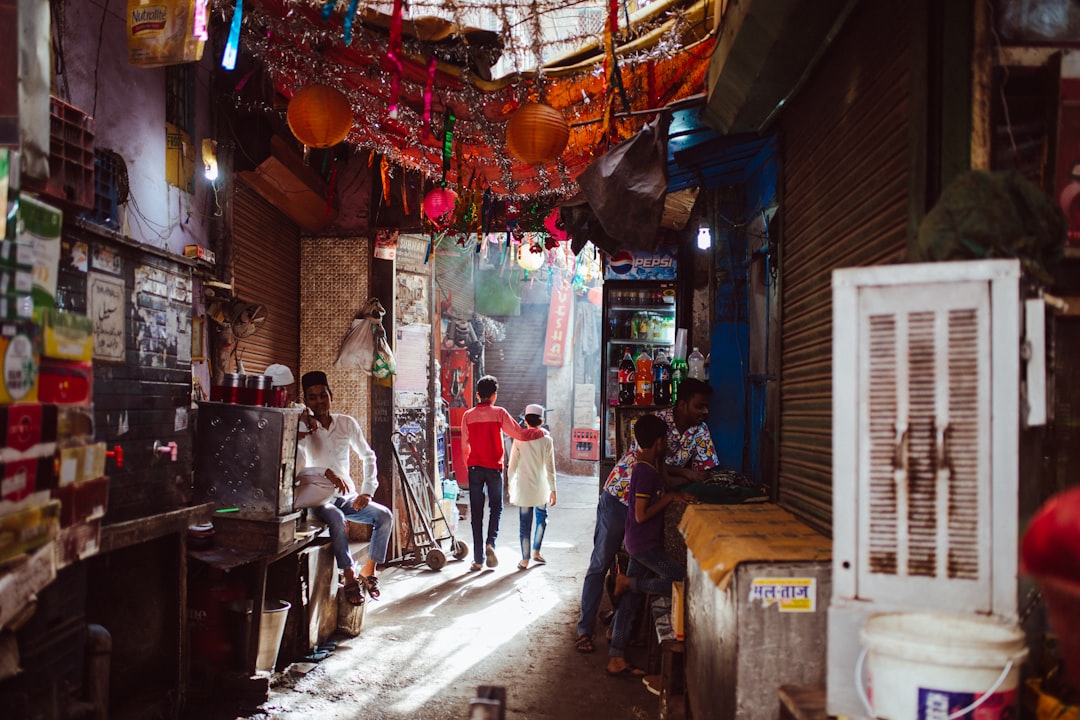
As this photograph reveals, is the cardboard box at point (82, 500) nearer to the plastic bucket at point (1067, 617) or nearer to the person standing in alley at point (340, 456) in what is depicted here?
the person standing in alley at point (340, 456)

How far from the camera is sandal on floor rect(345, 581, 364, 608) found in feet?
20.5

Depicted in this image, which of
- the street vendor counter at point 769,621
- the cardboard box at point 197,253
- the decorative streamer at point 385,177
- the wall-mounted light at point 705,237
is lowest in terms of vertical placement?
the street vendor counter at point 769,621

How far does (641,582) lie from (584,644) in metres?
1.05

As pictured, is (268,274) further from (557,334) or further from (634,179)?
(557,334)

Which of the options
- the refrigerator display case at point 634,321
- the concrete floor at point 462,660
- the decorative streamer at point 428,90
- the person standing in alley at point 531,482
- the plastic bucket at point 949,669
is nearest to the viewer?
the plastic bucket at point 949,669

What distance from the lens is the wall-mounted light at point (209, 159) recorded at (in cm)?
597

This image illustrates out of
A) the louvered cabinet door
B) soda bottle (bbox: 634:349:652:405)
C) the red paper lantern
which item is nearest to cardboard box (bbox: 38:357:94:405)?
the louvered cabinet door

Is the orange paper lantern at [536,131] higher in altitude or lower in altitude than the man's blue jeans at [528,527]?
higher

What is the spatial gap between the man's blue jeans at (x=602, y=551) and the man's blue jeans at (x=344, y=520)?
2103 mm

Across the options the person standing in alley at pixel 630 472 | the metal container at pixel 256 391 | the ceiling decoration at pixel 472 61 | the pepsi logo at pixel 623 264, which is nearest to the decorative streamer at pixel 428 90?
the ceiling decoration at pixel 472 61

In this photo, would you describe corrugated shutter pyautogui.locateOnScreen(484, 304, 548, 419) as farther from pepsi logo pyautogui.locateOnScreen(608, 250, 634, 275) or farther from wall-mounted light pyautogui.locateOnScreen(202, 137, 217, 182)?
wall-mounted light pyautogui.locateOnScreen(202, 137, 217, 182)

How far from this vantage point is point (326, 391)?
7.00 m

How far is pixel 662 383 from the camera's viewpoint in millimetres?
7566

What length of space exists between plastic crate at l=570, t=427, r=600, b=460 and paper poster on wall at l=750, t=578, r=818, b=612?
18.7 meters
